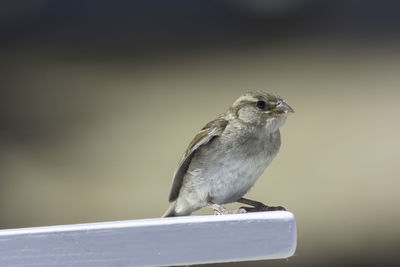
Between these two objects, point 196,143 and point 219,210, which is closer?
point 219,210

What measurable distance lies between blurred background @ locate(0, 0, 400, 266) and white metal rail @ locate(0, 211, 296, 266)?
9.75 ft

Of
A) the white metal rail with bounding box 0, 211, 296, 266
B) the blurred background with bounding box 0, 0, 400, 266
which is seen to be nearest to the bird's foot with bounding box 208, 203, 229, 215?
the white metal rail with bounding box 0, 211, 296, 266

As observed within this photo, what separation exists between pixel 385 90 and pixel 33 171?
3.10 meters

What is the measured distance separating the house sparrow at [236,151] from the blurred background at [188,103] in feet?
8.02

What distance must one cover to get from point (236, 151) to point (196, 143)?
113 mm

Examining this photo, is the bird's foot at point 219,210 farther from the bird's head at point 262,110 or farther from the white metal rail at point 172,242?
the white metal rail at point 172,242

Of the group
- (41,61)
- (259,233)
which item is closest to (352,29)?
(41,61)

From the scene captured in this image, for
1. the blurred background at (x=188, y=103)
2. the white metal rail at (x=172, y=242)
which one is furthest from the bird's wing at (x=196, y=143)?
the blurred background at (x=188, y=103)

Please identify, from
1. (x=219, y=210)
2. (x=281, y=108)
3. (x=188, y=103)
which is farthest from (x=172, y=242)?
(x=188, y=103)

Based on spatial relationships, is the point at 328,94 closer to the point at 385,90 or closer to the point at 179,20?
the point at 385,90

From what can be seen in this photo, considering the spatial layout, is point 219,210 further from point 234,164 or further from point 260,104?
point 260,104

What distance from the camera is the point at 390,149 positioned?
5.28m

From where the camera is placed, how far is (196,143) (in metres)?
1.66

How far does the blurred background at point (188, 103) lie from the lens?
15.6 ft
